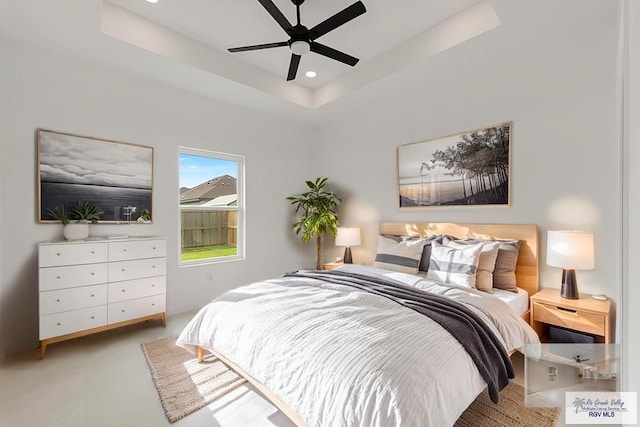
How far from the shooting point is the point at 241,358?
173 cm

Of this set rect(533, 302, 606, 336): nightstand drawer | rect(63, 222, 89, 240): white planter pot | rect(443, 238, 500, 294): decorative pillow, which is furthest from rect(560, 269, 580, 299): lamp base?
rect(63, 222, 89, 240): white planter pot

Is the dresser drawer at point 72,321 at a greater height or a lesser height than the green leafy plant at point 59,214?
lesser

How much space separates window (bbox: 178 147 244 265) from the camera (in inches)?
145

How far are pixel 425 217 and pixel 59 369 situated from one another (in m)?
3.78

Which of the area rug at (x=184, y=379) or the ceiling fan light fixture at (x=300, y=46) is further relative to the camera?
the ceiling fan light fixture at (x=300, y=46)

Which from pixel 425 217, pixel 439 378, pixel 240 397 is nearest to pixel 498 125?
pixel 425 217

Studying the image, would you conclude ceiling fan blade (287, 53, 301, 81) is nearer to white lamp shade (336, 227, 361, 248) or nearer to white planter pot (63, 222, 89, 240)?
white lamp shade (336, 227, 361, 248)

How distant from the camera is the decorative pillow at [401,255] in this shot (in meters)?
2.95

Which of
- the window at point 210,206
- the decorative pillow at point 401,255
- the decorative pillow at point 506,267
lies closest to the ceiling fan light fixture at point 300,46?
the window at point 210,206

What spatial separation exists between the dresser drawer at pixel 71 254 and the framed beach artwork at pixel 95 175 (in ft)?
1.39

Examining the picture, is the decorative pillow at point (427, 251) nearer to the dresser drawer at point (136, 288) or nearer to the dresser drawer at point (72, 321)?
the dresser drawer at point (136, 288)

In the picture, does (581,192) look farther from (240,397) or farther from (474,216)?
(240,397)

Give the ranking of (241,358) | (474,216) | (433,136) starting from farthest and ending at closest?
(433,136) < (474,216) < (241,358)

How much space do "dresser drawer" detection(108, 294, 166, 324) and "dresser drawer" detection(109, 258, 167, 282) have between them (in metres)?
0.25
